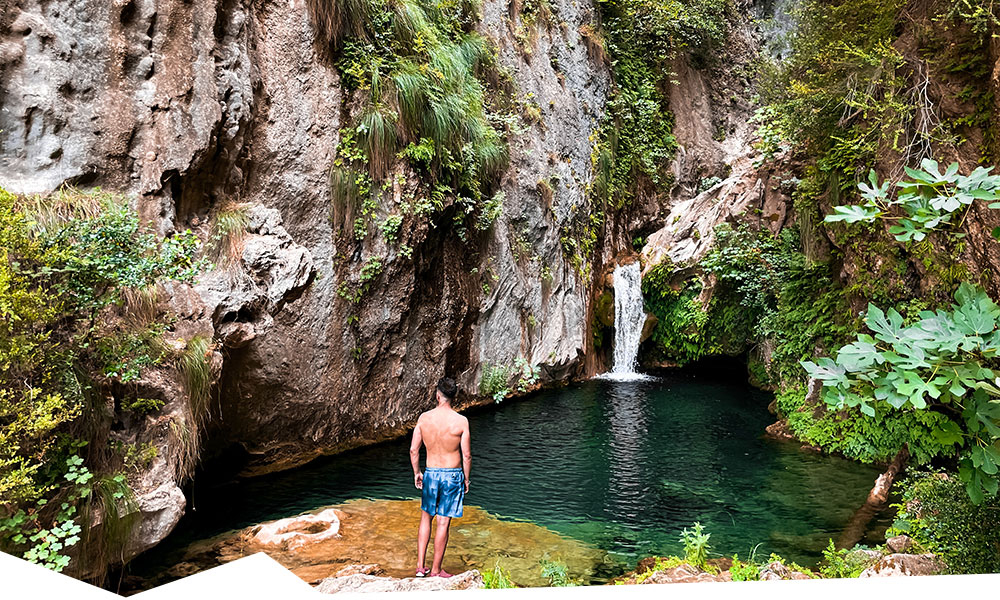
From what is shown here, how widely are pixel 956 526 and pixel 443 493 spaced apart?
135 inches

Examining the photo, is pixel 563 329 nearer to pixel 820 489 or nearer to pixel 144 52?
pixel 820 489

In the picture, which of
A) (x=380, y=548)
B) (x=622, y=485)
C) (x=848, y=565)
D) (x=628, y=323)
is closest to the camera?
(x=848, y=565)

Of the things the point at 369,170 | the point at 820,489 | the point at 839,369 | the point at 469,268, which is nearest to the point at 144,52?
the point at 369,170

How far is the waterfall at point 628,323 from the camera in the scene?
14516 millimetres

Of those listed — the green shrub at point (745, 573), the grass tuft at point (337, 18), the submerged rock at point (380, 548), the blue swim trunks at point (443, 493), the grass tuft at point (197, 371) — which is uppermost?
the grass tuft at point (337, 18)

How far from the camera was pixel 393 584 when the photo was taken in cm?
368

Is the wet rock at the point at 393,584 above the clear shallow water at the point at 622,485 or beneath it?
above

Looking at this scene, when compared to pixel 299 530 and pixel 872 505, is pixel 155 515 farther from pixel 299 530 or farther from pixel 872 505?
pixel 872 505

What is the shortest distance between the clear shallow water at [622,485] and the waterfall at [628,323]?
14.2 ft

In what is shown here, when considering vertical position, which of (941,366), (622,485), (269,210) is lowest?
(622,485)

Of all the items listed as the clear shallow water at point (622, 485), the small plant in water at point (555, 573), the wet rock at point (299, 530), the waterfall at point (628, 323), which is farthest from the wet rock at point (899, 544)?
the waterfall at point (628, 323)

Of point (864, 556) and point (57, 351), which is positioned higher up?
point (57, 351)

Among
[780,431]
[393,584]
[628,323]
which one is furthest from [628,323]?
[393,584]

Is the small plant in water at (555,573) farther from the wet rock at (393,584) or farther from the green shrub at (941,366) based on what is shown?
the green shrub at (941,366)
